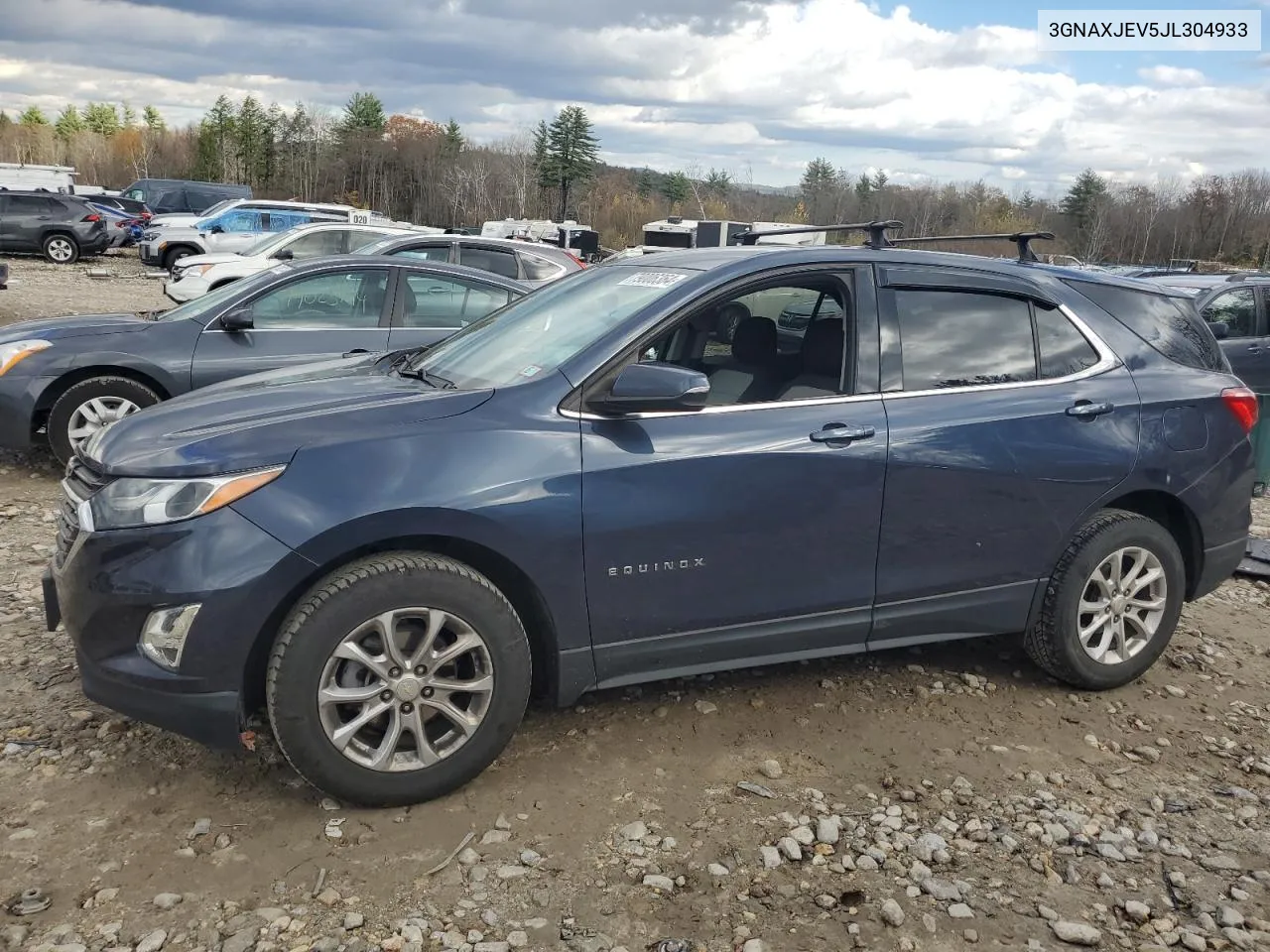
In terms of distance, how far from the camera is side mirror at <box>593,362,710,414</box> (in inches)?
130

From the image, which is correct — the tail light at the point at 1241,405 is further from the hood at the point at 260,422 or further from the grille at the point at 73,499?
the grille at the point at 73,499

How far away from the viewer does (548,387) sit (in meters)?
3.44

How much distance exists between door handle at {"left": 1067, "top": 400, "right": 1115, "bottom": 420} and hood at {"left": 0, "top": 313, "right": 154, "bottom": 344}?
19.2 feet

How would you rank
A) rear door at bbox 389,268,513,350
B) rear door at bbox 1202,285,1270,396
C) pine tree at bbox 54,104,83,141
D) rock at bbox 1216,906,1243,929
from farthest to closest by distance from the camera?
pine tree at bbox 54,104,83,141, rear door at bbox 1202,285,1270,396, rear door at bbox 389,268,513,350, rock at bbox 1216,906,1243,929

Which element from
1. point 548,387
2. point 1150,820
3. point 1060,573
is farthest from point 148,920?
point 1060,573

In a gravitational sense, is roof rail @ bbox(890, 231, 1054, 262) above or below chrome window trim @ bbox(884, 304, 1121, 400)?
above

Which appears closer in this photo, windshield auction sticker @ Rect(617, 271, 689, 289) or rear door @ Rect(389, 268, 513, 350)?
windshield auction sticker @ Rect(617, 271, 689, 289)

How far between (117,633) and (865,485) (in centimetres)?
251

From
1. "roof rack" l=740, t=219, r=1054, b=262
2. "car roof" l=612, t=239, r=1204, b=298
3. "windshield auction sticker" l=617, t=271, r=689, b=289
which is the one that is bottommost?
"windshield auction sticker" l=617, t=271, r=689, b=289

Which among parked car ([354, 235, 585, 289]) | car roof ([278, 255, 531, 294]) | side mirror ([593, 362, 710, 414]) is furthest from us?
parked car ([354, 235, 585, 289])

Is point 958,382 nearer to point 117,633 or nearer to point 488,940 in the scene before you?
point 488,940

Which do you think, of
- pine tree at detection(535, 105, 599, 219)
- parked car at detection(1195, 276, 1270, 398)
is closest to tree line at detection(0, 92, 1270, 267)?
pine tree at detection(535, 105, 599, 219)

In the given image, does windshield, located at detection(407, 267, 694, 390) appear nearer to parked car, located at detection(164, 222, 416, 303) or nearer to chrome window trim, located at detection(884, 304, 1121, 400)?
chrome window trim, located at detection(884, 304, 1121, 400)

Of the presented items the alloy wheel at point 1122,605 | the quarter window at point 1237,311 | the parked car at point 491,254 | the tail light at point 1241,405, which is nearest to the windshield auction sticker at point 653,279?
the alloy wheel at point 1122,605
